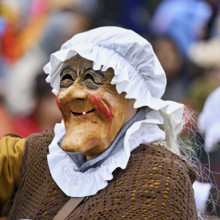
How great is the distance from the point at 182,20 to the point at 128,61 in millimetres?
3958

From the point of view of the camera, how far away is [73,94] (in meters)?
3.00

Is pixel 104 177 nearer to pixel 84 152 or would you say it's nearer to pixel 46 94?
pixel 84 152

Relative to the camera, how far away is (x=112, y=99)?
3.05 metres

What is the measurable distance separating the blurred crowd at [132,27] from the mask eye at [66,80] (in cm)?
272

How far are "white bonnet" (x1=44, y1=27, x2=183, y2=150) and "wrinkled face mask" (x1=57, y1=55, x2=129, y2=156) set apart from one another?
2.5 inches

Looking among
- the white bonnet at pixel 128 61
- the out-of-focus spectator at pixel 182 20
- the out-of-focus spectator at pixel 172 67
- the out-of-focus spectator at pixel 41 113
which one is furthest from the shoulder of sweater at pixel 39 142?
the out-of-focus spectator at pixel 182 20

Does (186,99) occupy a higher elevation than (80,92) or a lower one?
lower

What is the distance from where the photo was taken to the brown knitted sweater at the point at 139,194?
2906mm

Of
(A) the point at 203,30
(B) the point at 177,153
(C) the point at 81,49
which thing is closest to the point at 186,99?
(A) the point at 203,30

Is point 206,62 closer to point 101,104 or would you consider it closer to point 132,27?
point 132,27

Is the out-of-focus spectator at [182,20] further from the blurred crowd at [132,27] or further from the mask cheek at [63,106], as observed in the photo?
the mask cheek at [63,106]

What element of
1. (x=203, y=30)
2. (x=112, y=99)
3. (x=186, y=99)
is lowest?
(x=186, y=99)

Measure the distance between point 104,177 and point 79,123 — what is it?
27 centimetres

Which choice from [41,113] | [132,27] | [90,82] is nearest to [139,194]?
[90,82]
